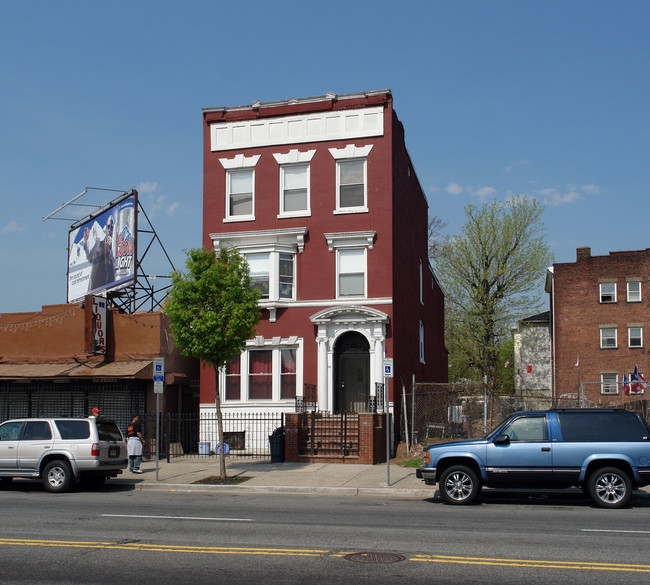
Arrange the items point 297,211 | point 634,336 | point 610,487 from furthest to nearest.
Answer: point 634,336 → point 297,211 → point 610,487

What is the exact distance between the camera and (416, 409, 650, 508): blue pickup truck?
13.9 metres

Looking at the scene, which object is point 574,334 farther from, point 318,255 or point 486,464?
point 486,464

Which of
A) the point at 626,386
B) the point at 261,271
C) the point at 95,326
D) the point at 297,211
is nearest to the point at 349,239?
the point at 297,211

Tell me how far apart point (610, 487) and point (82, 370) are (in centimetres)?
1777

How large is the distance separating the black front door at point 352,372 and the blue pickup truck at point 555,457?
1008 cm

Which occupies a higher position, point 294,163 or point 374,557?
point 294,163

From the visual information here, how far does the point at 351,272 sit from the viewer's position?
25.5 m

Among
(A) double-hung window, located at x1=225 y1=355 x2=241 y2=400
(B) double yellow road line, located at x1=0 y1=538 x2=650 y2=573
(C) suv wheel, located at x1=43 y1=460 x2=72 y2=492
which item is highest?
(A) double-hung window, located at x1=225 y1=355 x2=241 y2=400

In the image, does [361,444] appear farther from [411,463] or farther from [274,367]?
[274,367]

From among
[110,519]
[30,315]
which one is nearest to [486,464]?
[110,519]

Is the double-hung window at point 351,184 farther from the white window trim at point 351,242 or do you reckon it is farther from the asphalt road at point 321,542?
the asphalt road at point 321,542

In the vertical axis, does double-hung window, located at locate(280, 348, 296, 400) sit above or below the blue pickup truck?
above

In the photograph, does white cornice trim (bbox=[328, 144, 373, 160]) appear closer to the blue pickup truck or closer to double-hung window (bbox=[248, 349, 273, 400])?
double-hung window (bbox=[248, 349, 273, 400])

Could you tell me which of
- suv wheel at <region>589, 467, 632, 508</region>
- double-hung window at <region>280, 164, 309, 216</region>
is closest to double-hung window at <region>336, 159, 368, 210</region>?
double-hung window at <region>280, 164, 309, 216</region>
